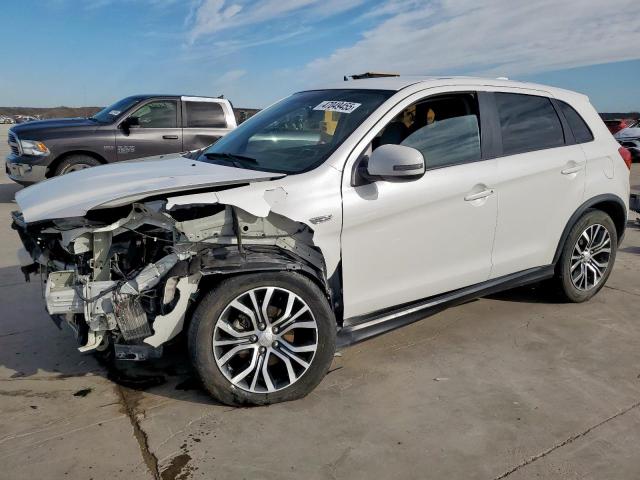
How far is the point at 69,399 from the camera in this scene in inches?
130

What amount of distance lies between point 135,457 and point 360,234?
168cm

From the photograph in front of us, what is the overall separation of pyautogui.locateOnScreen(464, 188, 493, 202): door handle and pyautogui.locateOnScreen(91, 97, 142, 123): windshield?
7.81 metres

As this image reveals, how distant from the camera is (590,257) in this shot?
480 centimetres

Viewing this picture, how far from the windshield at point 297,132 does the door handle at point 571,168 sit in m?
1.63

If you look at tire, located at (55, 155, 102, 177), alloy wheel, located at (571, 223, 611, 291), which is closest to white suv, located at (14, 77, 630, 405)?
alloy wheel, located at (571, 223, 611, 291)

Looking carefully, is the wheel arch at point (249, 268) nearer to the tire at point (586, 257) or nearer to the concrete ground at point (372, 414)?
the concrete ground at point (372, 414)

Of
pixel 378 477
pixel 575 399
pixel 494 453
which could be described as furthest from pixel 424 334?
pixel 378 477

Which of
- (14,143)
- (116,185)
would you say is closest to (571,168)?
(116,185)

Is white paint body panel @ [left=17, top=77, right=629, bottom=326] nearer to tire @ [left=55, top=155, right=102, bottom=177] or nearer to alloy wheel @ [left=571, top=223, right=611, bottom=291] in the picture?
alloy wheel @ [left=571, top=223, right=611, bottom=291]

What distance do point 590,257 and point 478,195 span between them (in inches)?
63.1

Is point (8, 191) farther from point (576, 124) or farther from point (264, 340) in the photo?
point (576, 124)

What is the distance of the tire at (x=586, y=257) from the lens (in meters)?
4.58

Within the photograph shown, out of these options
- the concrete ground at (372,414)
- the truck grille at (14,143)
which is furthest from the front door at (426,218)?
the truck grille at (14,143)

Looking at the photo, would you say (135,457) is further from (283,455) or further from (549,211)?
(549,211)
